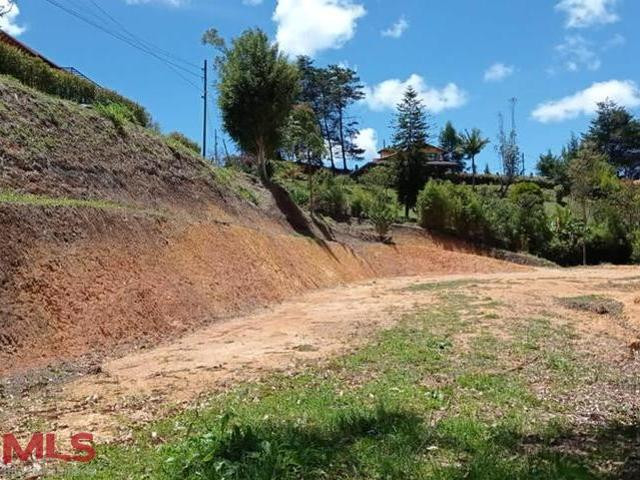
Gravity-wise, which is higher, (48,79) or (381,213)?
(48,79)

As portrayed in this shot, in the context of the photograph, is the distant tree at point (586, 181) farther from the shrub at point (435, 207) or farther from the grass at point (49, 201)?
the grass at point (49, 201)

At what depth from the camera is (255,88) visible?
2581 centimetres

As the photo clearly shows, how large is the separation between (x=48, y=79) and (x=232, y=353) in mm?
13572

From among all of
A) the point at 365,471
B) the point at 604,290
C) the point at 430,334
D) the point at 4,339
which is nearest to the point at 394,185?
the point at 604,290

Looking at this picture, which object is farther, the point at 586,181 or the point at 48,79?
the point at 586,181

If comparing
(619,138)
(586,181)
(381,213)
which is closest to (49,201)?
(381,213)

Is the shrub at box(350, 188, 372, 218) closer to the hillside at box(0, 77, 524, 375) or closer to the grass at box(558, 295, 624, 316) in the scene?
the hillside at box(0, 77, 524, 375)

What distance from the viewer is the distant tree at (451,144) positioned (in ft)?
187

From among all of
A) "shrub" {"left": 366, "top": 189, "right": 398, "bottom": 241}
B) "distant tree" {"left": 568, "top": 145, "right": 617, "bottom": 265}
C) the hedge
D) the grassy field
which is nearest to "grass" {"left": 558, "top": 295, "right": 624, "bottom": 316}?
the grassy field

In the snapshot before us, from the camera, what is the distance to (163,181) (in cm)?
1780

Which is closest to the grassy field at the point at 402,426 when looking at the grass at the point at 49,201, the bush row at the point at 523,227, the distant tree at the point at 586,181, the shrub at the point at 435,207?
the grass at the point at 49,201

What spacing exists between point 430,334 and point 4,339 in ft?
21.9

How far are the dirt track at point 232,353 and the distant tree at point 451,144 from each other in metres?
41.0

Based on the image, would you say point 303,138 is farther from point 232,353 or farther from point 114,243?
point 232,353
